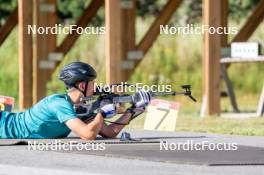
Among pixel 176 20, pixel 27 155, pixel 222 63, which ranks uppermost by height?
pixel 176 20

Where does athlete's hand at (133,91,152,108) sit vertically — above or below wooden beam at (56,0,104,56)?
below

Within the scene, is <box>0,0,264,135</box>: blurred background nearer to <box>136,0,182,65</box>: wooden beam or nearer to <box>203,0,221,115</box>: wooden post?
<box>136,0,182,65</box>: wooden beam

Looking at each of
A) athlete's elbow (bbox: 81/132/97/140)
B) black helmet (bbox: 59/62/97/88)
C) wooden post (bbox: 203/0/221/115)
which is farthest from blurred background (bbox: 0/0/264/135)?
athlete's elbow (bbox: 81/132/97/140)

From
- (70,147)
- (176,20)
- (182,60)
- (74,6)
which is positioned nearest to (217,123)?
(70,147)

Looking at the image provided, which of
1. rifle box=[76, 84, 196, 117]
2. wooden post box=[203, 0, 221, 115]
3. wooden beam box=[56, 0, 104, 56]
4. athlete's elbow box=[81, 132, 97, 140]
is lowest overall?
athlete's elbow box=[81, 132, 97, 140]

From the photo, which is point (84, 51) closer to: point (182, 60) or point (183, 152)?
point (182, 60)

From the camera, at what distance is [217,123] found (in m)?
17.4

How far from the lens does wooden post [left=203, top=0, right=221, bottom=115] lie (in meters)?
18.3

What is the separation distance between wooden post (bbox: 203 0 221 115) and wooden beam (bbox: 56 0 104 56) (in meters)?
5.59

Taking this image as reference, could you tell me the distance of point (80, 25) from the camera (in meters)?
23.9

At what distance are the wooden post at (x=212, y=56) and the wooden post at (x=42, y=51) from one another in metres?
4.88

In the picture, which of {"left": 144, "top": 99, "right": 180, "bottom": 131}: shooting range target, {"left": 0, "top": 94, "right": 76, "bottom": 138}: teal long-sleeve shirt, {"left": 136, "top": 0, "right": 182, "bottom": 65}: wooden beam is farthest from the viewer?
{"left": 136, "top": 0, "right": 182, "bottom": 65}: wooden beam

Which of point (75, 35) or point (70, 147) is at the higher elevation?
Answer: point (75, 35)

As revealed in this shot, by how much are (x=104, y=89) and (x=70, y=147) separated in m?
1.41
